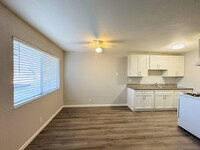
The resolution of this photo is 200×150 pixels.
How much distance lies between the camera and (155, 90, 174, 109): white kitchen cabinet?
5.28m

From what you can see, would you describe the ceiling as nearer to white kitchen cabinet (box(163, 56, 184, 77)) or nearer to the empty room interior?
the empty room interior

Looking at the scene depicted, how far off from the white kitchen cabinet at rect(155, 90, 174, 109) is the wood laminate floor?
72cm

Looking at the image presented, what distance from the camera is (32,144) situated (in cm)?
276

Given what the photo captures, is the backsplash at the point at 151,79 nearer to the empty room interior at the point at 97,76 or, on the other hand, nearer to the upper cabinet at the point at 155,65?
the empty room interior at the point at 97,76

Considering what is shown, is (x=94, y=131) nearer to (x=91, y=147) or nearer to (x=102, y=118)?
(x=91, y=147)

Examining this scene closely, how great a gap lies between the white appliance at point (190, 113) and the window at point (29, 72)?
3.60 m

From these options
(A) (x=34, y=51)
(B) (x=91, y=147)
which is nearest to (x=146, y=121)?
(B) (x=91, y=147)

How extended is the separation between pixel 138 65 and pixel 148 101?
4.78ft

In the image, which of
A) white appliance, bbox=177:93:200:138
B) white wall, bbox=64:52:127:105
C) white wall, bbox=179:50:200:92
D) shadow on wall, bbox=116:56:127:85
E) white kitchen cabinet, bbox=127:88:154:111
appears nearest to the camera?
white appliance, bbox=177:93:200:138

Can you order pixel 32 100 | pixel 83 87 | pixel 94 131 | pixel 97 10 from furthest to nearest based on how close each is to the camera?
pixel 83 87 → pixel 94 131 → pixel 32 100 → pixel 97 10

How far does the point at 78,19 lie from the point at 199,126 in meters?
3.33

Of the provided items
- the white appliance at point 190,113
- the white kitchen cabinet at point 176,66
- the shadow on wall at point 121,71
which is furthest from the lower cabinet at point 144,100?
the white appliance at point 190,113

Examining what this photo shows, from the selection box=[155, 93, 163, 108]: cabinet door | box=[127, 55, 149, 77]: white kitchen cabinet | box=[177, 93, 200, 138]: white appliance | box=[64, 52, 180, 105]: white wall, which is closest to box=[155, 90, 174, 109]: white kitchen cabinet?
box=[155, 93, 163, 108]: cabinet door

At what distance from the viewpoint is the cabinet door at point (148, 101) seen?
5.25 meters
